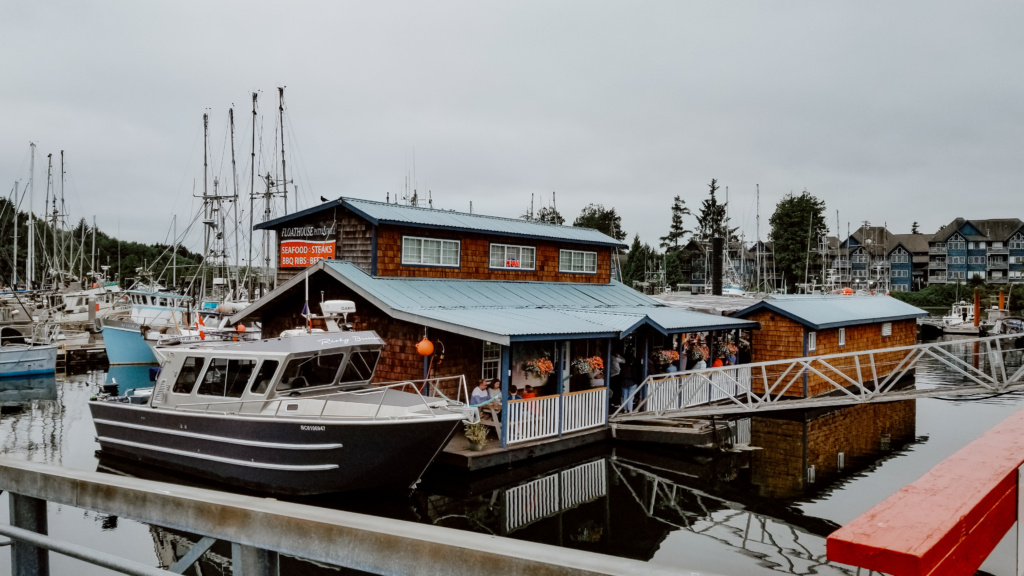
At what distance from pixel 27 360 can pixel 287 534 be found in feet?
117

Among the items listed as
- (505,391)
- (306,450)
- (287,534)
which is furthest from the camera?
(505,391)

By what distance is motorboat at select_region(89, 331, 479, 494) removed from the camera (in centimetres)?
1259

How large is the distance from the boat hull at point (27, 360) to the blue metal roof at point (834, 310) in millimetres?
30833

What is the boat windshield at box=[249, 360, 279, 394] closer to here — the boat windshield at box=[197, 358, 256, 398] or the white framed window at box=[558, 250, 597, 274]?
the boat windshield at box=[197, 358, 256, 398]

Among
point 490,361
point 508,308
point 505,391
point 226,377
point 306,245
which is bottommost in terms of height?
point 505,391

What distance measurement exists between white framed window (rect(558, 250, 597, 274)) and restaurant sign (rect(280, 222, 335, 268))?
8610 mm

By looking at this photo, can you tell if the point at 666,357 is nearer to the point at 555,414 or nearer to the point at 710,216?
the point at 555,414

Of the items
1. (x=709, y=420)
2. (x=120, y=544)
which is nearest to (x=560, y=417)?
(x=709, y=420)

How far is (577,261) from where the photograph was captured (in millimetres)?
25688

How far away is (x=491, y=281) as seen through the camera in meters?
22.3

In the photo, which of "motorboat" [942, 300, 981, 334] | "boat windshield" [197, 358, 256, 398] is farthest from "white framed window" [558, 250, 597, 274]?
"motorboat" [942, 300, 981, 334]

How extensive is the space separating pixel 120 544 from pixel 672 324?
49.8ft

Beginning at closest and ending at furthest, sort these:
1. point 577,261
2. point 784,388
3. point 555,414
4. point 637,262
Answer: point 555,414, point 784,388, point 577,261, point 637,262

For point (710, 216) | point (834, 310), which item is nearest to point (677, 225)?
point (710, 216)
